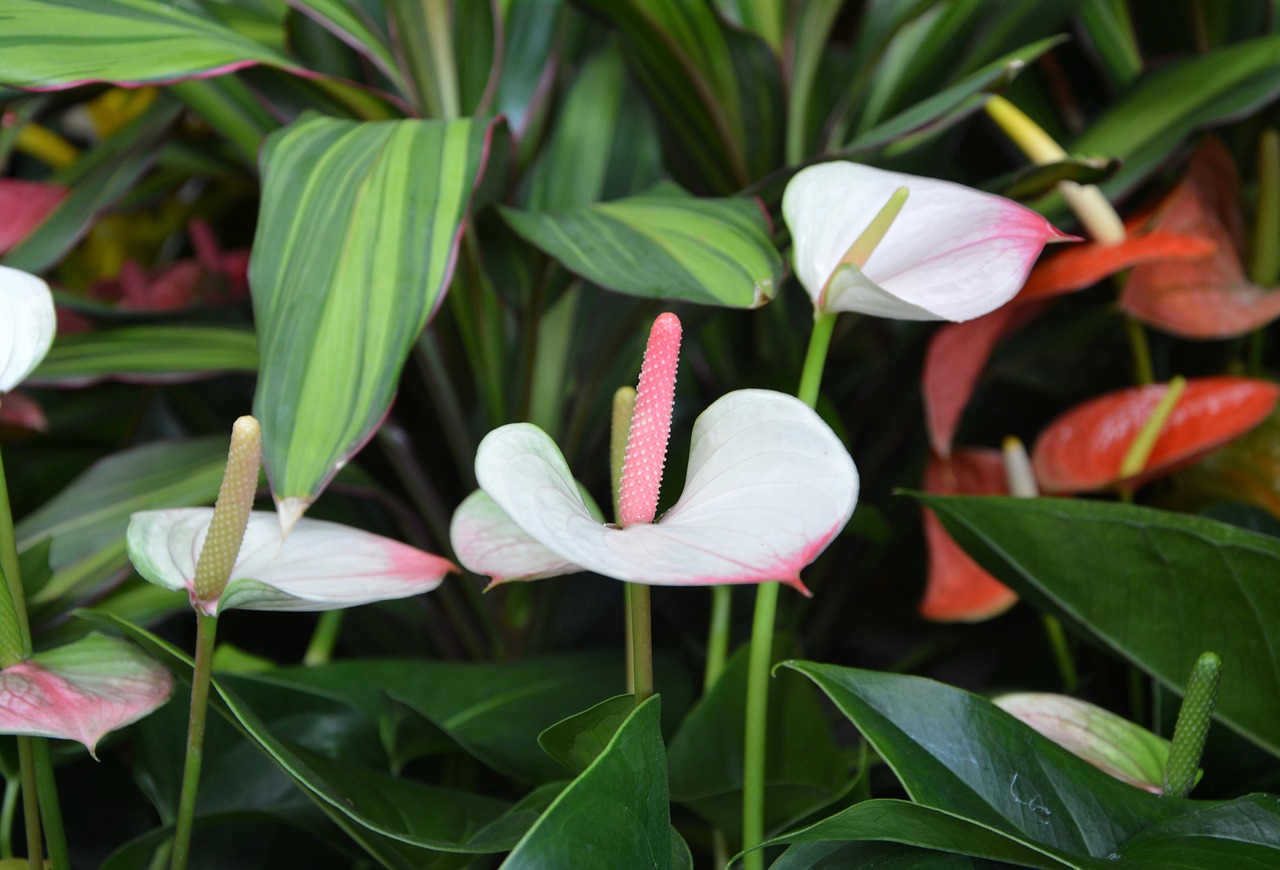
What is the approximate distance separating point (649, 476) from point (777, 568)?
85 mm

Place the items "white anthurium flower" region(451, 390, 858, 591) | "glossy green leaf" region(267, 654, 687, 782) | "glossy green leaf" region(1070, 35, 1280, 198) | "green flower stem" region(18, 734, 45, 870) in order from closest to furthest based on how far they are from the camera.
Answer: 1. "white anthurium flower" region(451, 390, 858, 591)
2. "green flower stem" region(18, 734, 45, 870)
3. "glossy green leaf" region(267, 654, 687, 782)
4. "glossy green leaf" region(1070, 35, 1280, 198)

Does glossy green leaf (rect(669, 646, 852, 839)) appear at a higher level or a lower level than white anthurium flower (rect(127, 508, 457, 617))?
lower

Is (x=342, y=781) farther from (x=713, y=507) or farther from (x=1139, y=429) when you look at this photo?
(x=1139, y=429)

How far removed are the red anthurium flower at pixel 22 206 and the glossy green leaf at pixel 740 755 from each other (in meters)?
0.51

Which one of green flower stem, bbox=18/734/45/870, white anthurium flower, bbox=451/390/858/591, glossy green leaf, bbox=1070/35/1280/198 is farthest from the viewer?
glossy green leaf, bbox=1070/35/1280/198

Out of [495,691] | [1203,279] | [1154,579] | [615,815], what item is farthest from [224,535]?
[1203,279]

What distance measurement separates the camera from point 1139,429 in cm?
57

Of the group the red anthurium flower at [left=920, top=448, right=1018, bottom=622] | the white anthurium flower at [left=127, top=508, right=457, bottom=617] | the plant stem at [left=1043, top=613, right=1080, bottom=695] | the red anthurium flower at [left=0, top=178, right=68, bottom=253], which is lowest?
the plant stem at [left=1043, top=613, right=1080, bottom=695]

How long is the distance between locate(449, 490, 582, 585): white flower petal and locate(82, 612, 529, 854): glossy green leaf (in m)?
0.08

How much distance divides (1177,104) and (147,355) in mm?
622

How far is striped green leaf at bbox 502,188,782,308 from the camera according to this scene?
1.28 feet

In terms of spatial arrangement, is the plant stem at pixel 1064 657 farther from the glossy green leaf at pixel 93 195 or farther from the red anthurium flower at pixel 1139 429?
the glossy green leaf at pixel 93 195

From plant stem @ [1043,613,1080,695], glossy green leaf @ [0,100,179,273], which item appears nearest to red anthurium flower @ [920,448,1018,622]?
plant stem @ [1043,613,1080,695]

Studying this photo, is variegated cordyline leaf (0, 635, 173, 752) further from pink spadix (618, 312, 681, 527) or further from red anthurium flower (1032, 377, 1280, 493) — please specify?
red anthurium flower (1032, 377, 1280, 493)
